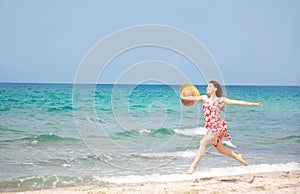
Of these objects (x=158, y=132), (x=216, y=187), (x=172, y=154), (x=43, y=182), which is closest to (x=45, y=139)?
(x=172, y=154)

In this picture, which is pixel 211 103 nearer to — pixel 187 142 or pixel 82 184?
pixel 82 184

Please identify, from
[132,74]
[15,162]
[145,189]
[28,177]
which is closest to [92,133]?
[132,74]

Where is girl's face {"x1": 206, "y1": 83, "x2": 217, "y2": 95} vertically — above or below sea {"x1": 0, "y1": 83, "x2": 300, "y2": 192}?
above

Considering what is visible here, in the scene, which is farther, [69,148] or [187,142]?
[187,142]

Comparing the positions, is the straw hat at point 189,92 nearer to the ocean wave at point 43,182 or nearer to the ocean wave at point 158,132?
the ocean wave at point 43,182

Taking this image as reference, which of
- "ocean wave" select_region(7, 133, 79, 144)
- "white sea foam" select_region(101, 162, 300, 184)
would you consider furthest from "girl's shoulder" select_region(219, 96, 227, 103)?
"ocean wave" select_region(7, 133, 79, 144)

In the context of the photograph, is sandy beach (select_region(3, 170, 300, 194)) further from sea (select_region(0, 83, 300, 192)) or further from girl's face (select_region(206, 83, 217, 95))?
girl's face (select_region(206, 83, 217, 95))

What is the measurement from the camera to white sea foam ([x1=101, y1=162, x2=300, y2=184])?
29.7 ft

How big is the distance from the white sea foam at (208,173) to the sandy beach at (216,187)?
2.63 ft

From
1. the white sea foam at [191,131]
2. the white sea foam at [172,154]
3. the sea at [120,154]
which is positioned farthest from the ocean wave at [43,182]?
the white sea foam at [191,131]

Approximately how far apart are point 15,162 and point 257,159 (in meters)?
6.22

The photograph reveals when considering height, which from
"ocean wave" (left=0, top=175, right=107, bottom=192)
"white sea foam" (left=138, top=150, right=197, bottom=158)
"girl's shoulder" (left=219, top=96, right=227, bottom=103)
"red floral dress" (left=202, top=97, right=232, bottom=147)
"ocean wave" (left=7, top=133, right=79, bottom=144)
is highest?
"girl's shoulder" (left=219, top=96, right=227, bottom=103)

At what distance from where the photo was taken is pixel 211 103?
779 cm

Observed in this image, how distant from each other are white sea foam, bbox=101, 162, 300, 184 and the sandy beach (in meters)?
0.80
